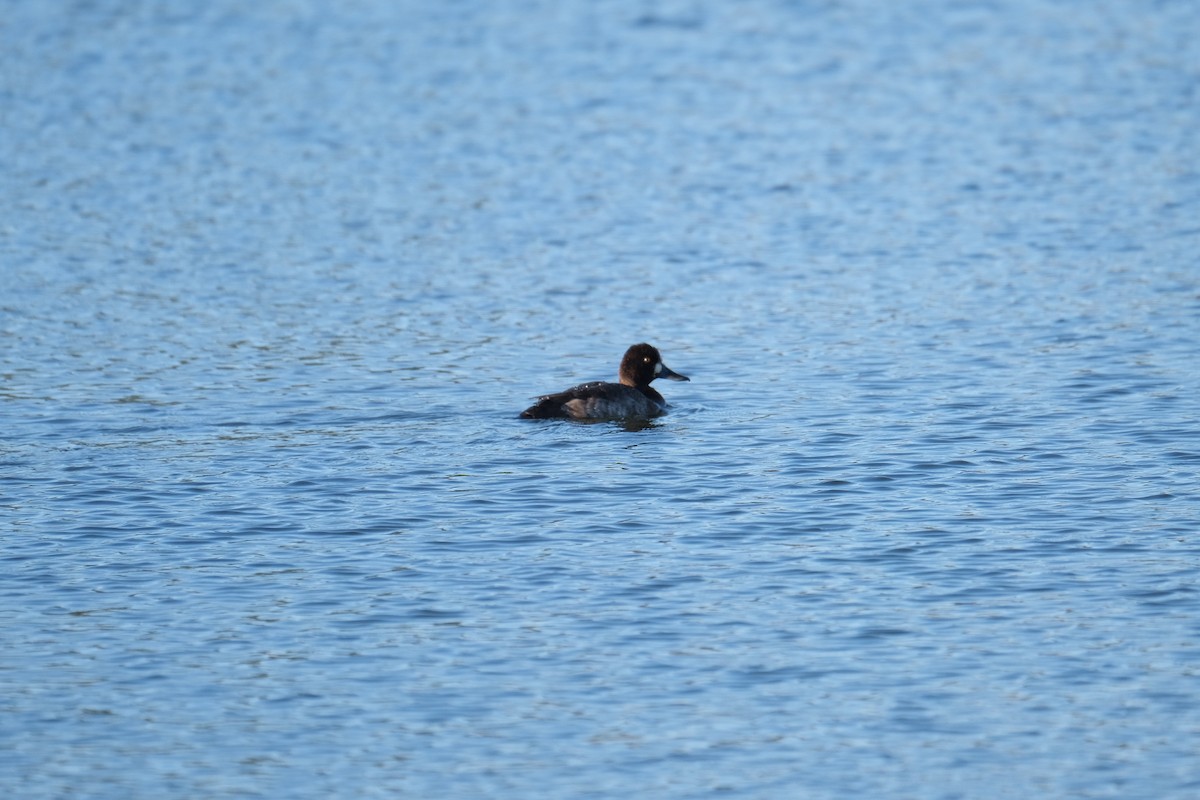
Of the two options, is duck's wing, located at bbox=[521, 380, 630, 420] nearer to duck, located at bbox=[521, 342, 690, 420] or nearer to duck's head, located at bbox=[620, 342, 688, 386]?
duck, located at bbox=[521, 342, 690, 420]

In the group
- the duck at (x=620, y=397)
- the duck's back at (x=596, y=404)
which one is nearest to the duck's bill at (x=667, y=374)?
the duck at (x=620, y=397)

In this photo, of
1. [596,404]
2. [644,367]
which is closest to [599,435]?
[596,404]

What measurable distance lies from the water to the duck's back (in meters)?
0.22

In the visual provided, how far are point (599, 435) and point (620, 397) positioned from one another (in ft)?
1.84

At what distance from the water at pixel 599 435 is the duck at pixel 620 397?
0.24 meters

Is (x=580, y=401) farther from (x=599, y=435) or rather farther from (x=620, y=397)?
(x=620, y=397)

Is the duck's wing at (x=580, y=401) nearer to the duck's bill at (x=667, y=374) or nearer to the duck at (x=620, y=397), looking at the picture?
the duck at (x=620, y=397)

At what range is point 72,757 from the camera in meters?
9.82

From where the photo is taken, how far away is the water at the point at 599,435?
1012cm

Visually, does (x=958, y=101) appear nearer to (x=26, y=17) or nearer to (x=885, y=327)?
(x=885, y=327)

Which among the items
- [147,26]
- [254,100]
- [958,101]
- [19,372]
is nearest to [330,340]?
[19,372]

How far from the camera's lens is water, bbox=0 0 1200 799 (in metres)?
10.1

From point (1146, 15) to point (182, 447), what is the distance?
91.2ft

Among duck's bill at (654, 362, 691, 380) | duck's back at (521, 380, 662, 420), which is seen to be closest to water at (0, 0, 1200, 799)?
duck's back at (521, 380, 662, 420)
